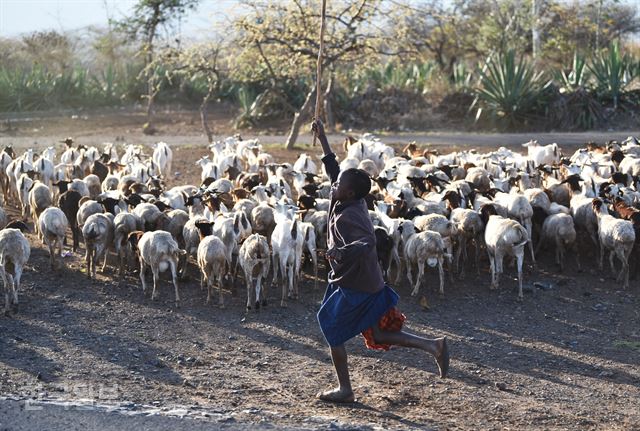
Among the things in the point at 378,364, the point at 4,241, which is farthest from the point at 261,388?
the point at 4,241

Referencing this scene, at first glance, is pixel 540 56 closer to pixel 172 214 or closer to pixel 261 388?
pixel 172 214

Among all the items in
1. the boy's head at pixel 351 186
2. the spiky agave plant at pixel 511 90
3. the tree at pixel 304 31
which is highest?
the tree at pixel 304 31

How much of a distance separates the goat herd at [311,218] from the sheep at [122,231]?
1cm

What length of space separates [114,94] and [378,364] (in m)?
24.8

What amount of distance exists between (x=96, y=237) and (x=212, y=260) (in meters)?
1.84

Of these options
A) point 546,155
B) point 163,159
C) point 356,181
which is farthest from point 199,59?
point 356,181

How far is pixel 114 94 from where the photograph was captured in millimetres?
31875

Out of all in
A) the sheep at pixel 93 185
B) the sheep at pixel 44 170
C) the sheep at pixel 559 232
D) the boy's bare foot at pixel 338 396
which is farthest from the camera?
the sheep at pixel 44 170

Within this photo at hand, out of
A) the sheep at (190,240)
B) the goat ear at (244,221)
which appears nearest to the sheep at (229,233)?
the goat ear at (244,221)

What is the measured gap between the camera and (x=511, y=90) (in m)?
23.6

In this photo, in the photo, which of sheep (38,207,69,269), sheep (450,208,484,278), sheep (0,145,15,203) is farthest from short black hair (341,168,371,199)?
sheep (0,145,15,203)

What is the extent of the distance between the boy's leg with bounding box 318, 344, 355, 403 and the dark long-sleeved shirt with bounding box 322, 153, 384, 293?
553 mm

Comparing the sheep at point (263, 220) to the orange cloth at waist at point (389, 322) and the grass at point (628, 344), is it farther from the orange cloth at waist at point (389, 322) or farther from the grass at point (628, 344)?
the orange cloth at waist at point (389, 322)

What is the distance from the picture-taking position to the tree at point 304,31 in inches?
831
